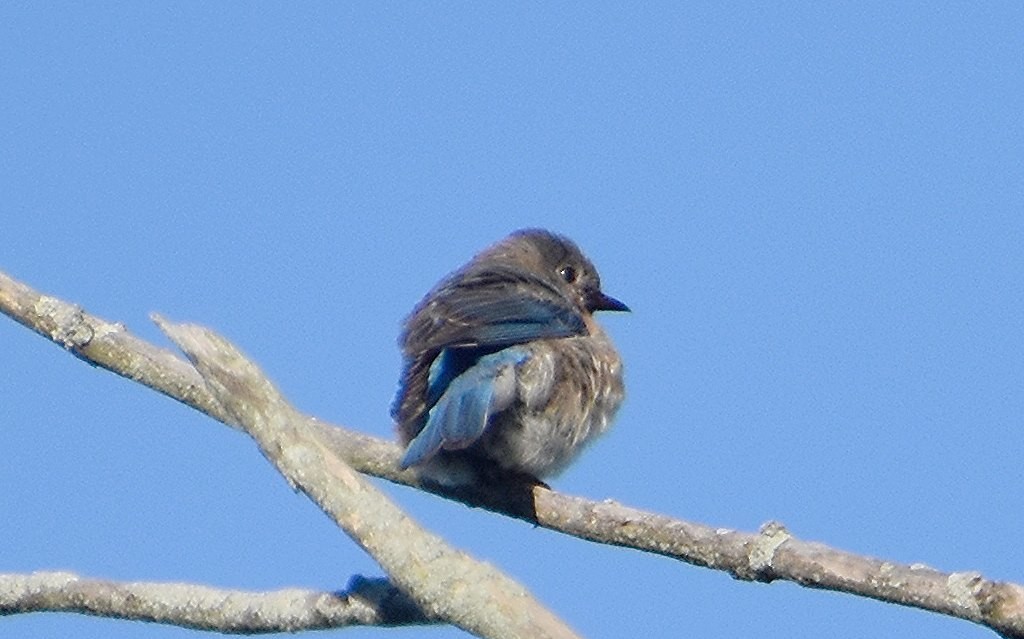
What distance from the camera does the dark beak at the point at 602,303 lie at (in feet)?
24.4

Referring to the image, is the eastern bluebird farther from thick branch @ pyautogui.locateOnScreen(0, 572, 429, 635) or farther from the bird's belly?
thick branch @ pyautogui.locateOnScreen(0, 572, 429, 635)

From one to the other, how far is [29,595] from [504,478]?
5.12 feet

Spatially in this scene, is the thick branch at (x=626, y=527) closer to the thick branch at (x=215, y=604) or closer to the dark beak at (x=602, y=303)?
the thick branch at (x=215, y=604)

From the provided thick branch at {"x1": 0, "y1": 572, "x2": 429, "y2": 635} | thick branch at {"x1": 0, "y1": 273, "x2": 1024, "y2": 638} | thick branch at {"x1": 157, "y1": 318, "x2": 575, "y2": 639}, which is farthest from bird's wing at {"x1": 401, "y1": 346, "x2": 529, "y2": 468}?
thick branch at {"x1": 157, "y1": 318, "x2": 575, "y2": 639}

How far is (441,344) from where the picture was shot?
5656 mm

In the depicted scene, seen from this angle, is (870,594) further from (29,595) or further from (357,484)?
(29,595)

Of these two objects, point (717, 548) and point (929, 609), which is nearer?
point (929, 609)

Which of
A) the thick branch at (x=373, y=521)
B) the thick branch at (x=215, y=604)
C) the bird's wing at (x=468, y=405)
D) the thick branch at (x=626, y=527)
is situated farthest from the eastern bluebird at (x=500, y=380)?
the thick branch at (x=373, y=521)

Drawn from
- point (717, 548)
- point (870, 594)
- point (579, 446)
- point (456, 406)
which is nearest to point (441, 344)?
point (456, 406)

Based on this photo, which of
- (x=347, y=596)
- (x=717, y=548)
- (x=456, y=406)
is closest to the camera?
(x=717, y=548)

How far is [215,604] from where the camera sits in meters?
4.42

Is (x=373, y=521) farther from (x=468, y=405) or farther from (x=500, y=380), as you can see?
(x=500, y=380)

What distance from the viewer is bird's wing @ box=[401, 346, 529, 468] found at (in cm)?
523

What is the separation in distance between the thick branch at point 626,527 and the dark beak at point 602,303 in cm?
195
